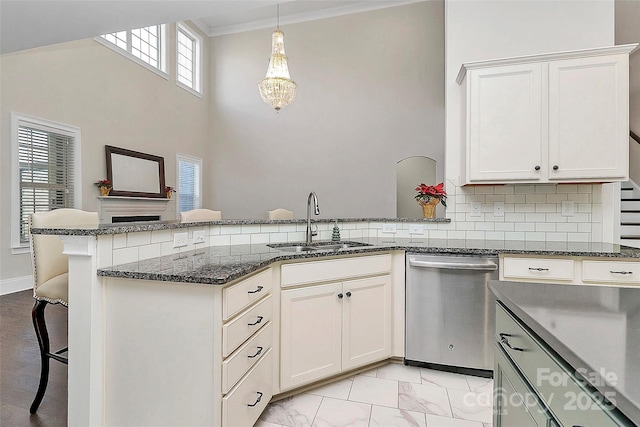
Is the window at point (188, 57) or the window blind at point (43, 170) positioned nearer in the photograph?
the window blind at point (43, 170)

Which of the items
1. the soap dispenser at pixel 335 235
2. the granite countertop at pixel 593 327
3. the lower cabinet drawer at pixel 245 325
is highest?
the soap dispenser at pixel 335 235

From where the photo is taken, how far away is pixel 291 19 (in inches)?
253

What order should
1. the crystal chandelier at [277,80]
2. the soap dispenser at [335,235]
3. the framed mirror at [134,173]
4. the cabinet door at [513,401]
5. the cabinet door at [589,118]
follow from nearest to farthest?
the cabinet door at [513,401], the cabinet door at [589,118], the soap dispenser at [335,235], the crystal chandelier at [277,80], the framed mirror at [134,173]

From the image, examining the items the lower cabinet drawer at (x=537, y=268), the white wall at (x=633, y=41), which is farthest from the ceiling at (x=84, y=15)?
the white wall at (x=633, y=41)

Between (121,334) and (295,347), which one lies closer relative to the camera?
(121,334)

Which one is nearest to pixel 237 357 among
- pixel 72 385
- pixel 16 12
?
pixel 72 385

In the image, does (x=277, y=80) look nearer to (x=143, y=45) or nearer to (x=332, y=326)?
(x=143, y=45)

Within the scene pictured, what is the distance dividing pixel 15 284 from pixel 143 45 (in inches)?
163

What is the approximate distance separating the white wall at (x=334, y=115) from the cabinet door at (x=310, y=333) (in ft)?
13.5

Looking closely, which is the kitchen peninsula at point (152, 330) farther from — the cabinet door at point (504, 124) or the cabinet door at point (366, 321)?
the cabinet door at point (504, 124)

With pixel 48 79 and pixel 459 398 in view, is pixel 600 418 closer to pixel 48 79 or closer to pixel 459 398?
pixel 459 398

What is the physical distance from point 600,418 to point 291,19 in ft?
23.7

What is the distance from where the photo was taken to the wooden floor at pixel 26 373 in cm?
168

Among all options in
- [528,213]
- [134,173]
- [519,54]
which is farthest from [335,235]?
[134,173]
